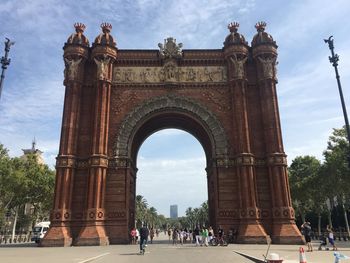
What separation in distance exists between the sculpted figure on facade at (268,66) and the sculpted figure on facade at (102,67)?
44.5ft

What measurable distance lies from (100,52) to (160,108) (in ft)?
23.5

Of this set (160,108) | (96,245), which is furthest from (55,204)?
(160,108)

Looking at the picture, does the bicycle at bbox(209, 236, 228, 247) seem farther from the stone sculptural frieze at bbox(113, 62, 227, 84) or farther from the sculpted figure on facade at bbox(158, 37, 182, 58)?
the sculpted figure on facade at bbox(158, 37, 182, 58)

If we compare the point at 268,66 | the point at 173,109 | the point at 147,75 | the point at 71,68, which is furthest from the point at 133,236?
the point at 268,66

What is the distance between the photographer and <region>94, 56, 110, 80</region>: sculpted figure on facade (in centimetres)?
2853

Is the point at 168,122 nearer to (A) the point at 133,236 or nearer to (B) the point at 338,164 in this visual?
(A) the point at 133,236

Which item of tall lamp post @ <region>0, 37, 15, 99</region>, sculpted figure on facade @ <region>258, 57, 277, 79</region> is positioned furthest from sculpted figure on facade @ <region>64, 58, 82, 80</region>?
sculpted figure on facade @ <region>258, 57, 277, 79</region>

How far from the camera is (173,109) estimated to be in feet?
96.1

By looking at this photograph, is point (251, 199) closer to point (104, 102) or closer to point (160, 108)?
point (160, 108)

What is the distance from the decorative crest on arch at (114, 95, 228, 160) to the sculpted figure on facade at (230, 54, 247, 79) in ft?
13.2

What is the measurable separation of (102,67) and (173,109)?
7.17 meters

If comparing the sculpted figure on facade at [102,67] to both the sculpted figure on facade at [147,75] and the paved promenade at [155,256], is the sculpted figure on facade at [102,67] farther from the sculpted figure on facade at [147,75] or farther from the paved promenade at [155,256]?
the paved promenade at [155,256]

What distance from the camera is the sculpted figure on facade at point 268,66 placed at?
94.8ft

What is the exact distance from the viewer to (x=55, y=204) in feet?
84.1
